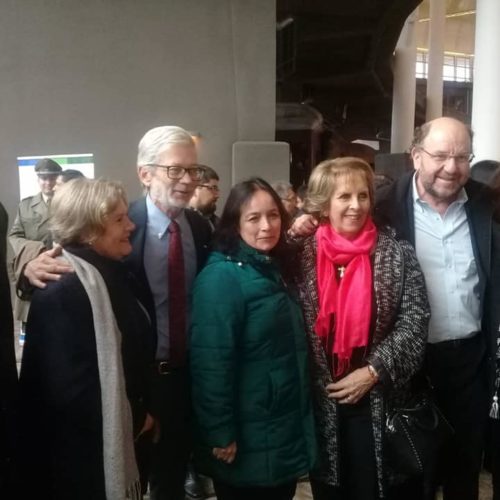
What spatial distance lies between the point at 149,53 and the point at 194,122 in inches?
30.9

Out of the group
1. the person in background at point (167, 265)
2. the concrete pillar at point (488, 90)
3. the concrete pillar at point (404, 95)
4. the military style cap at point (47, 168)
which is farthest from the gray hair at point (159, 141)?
the concrete pillar at point (404, 95)

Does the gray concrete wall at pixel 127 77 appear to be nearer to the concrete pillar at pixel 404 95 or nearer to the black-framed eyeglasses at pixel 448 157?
the black-framed eyeglasses at pixel 448 157

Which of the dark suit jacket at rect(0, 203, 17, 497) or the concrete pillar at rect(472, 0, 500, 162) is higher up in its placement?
the concrete pillar at rect(472, 0, 500, 162)

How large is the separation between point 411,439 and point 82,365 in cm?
110

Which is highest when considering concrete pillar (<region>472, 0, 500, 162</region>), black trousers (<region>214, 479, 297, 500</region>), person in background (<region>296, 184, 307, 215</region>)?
concrete pillar (<region>472, 0, 500, 162</region>)

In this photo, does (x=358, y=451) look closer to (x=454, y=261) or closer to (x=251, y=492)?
(x=251, y=492)

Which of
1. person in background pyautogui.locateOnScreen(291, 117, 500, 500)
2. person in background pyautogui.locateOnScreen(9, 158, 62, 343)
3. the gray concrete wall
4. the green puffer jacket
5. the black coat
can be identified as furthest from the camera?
the gray concrete wall

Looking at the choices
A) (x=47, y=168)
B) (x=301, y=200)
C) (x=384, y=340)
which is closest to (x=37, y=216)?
(x=47, y=168)

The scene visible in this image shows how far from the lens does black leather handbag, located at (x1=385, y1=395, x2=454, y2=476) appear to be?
1.84m

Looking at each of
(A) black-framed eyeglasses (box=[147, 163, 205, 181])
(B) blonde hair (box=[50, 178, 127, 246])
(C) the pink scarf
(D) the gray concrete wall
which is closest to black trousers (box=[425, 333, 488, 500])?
(C) the pink scarf

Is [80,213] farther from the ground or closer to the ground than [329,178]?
closer to the ground

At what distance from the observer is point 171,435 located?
2055 millimetres

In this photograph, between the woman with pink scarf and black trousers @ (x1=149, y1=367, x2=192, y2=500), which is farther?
black trousers @ (x1=149, y1=367, x2=192, y2=500)

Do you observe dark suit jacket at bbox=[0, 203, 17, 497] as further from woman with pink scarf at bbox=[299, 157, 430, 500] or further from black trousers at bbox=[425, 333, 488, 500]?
black trousers at bbox=[425, 333, 488, 500]
